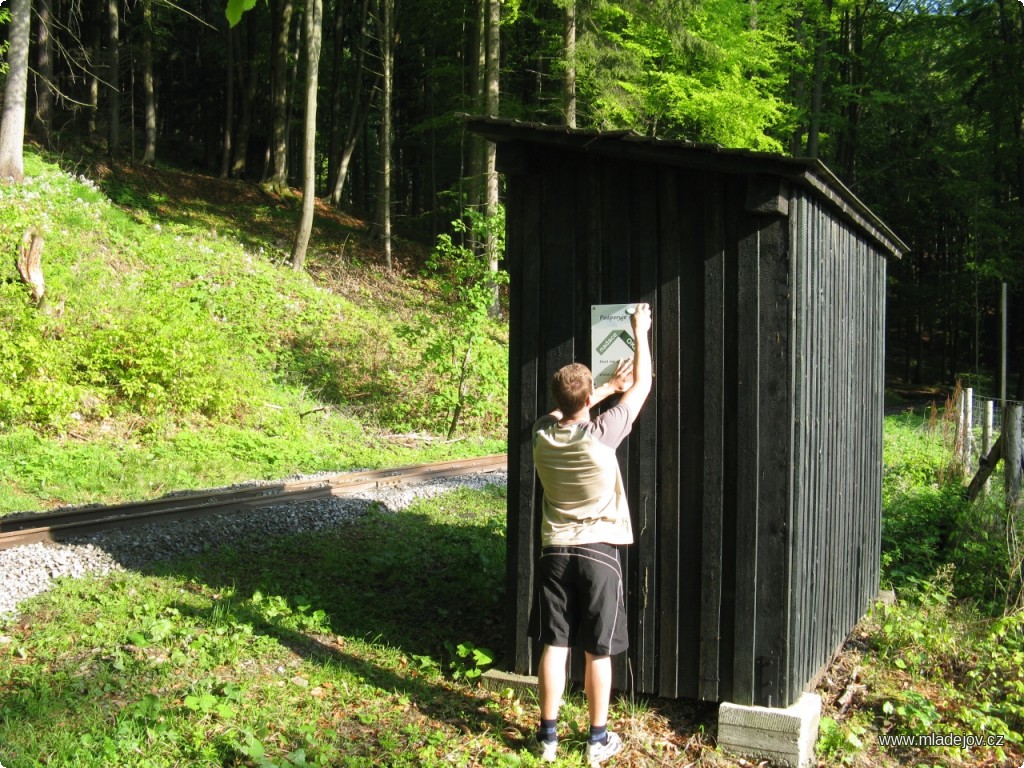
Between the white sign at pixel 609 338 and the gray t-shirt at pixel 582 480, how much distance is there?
0.61 m

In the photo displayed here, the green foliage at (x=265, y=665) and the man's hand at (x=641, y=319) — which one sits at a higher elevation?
the man's hand at (x=641, y=319)

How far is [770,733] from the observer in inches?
197

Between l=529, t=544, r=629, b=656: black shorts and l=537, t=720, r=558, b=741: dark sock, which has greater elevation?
l=529, t=544, r=629, b=656: black shorts

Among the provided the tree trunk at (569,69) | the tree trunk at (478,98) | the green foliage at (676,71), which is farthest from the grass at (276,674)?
the tree trunk at (478,98)

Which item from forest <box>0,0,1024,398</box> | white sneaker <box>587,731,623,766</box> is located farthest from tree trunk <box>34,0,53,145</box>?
white sneaker <box>587,731,623,766</box>

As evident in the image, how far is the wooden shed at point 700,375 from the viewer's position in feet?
16.8

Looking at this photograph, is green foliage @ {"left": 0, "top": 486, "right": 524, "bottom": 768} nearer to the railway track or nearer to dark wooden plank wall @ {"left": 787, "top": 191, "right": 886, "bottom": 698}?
the railway track

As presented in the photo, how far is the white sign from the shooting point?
17.9 feet

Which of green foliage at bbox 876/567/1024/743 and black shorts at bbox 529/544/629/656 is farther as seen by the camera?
green foliage at bbox 876/567/1024/743

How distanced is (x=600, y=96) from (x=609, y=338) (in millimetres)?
18080

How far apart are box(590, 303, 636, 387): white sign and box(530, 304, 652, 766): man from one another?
0.61 metres

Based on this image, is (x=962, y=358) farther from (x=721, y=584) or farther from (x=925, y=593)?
(x=721, y=584)

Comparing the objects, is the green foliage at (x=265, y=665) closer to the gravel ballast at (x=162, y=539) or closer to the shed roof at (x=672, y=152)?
the gravel ballast at (x=162, y=539)

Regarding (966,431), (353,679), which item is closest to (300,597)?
(353,679)
